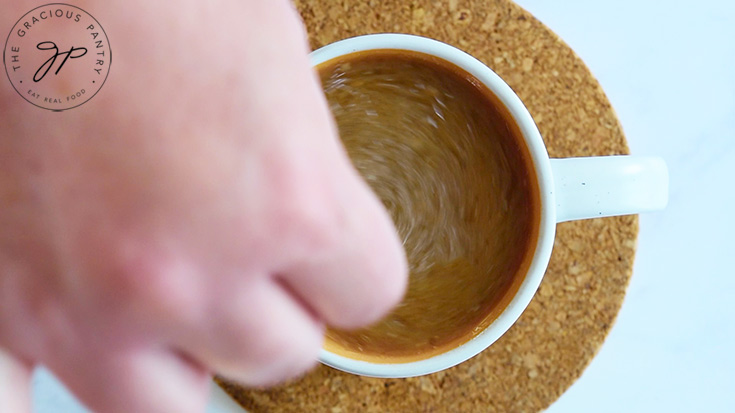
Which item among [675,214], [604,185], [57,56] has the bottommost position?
[675,214]

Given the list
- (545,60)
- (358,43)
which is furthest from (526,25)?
(358,43)

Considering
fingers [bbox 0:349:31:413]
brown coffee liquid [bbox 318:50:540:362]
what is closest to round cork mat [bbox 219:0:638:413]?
brown coffee liquid [bbox 318:50:540:362]

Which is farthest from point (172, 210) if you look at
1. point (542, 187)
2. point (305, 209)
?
point (542, 187)

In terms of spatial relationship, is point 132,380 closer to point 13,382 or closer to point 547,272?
point 13,382

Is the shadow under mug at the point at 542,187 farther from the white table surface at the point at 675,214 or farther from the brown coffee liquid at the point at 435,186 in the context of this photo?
the white table surface at the point at 675,214

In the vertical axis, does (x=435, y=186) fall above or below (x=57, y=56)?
below

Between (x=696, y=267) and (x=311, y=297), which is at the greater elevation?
(x=311, y=297)

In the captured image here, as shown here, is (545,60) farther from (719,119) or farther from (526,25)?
(719,119)
